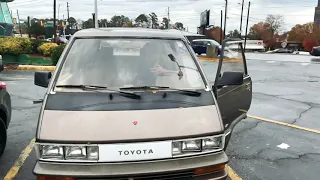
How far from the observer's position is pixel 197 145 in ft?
9.13

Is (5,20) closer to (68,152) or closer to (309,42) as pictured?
(68,152)

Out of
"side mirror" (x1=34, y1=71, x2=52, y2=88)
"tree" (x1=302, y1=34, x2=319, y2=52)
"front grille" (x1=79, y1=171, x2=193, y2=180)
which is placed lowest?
"front grille" (x1=79, y1=171, x2=193, y2=180)

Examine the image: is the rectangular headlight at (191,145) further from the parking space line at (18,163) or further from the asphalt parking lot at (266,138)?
the parking space line at (18,163)

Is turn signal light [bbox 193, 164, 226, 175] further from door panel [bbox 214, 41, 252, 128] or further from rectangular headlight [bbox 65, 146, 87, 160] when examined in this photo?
door panel [bbox 214, 41, 252, 128]

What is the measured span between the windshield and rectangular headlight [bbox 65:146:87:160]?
0.80 metres

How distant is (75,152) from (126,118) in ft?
1.67

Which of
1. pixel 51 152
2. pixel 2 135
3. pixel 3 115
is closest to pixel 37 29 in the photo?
pixel 3 115

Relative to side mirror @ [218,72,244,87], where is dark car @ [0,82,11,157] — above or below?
below

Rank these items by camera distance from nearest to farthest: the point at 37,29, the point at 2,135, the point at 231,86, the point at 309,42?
the point at 231,86, the point at 2,135, the point at 37,29, the point at 309,42

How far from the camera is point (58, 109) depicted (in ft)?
9.17

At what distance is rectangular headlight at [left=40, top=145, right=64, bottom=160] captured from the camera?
8.56 ft

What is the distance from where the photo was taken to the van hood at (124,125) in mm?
2588

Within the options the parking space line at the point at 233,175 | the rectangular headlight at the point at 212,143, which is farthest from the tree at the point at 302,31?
the rectangular headlight at the point at 212,143

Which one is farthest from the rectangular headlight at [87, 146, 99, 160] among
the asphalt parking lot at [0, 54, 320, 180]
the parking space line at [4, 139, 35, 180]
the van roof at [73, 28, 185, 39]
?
the parking space line at [4, 139, 35, 180]
